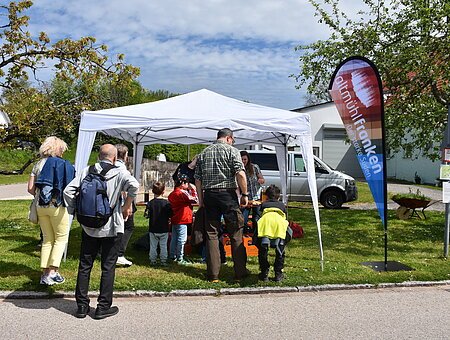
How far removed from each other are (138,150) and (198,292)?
6.06 metres

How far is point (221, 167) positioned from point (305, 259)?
263 cm

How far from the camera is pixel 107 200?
16.8 feet

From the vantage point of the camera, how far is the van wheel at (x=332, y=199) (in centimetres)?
1628

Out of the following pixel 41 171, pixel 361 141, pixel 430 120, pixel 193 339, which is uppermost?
pixel 430 120

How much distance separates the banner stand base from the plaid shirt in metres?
2.78

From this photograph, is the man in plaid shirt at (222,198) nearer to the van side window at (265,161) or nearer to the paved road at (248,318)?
the paved road at (248,318)

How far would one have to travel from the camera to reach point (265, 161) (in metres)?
16.3

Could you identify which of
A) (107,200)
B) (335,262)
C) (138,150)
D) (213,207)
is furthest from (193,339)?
(138,150)

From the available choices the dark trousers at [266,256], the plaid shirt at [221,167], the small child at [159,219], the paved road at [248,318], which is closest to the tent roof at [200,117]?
the plaid shirt at [221,167]

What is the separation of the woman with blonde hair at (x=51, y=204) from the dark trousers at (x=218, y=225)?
1.88 metres

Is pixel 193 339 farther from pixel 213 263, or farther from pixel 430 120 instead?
pixel 430 120

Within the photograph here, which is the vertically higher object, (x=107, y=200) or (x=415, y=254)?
(x=107, y=200)

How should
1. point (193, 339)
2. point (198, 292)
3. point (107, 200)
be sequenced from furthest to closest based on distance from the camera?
point (198, 292), point (107, 200), point (193, 339)

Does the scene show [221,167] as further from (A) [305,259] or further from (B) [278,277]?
(A) [305,259]
